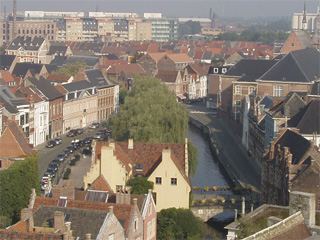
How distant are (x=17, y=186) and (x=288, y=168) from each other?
33.3 ft

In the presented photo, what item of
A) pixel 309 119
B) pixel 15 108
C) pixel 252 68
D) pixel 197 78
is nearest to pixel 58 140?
pixel 15 108

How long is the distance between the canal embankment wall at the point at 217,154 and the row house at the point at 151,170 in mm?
8476

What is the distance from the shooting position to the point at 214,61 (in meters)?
108

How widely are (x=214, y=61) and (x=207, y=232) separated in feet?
251

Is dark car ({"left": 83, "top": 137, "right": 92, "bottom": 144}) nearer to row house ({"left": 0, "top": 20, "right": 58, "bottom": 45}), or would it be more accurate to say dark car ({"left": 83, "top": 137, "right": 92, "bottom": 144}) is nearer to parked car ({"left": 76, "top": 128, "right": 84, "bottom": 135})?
parked car ({"left": 76, "top": 128, "right": 84, "bottom": 135})

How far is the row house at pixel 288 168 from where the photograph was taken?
29656 millimetres

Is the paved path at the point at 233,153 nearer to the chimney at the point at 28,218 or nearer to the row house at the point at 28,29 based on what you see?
the chimney at the point at 28,218

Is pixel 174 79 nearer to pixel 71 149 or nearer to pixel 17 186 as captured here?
pixel 71 149

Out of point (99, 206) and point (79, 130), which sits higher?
point (99, 206)

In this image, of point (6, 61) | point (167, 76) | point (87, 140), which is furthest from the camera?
point (167, 76)

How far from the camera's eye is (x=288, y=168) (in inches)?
1208

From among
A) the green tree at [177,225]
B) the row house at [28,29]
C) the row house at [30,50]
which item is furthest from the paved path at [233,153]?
the row house at [28,29]

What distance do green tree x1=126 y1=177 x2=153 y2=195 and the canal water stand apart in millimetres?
3704

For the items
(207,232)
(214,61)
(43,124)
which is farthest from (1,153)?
(214,61)
